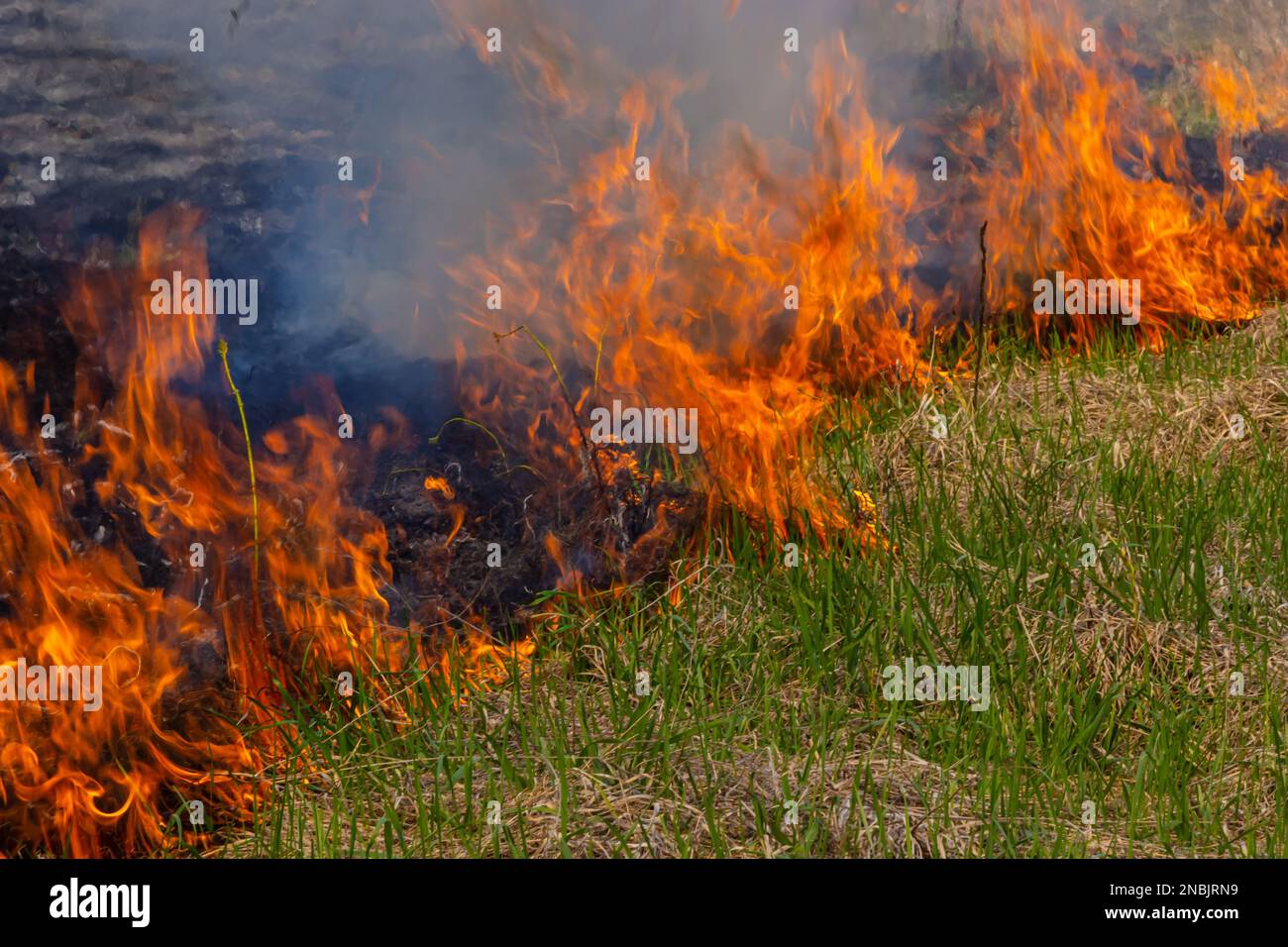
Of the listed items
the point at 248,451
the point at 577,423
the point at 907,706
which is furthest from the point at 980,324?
the point at 248,451

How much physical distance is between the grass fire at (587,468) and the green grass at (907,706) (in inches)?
0.9

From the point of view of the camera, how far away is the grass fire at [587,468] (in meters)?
4.48

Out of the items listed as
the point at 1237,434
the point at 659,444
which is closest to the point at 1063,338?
the point at 1237,434

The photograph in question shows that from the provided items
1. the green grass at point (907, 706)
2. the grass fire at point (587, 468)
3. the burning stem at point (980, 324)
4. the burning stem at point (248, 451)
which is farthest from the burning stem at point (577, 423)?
the burning stem at point (980, 324)

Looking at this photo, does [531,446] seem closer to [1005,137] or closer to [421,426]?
[421,426]

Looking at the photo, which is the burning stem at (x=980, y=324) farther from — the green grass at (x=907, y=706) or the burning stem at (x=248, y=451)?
the burning stem at (x=248, y=451)

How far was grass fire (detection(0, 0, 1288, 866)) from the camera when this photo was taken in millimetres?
4477

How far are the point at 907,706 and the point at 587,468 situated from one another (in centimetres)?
173

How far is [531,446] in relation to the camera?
18.9 feet

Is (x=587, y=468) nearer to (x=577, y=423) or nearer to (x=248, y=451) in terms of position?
(x=577, y=423)

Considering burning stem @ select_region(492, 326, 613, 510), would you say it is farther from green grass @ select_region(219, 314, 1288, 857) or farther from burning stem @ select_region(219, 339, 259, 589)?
burning stem @ select_region(219, 339, 259, 589)

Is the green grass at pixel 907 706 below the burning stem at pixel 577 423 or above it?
below

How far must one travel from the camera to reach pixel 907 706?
4668 mm

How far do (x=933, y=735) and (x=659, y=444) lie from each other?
1.90 m
